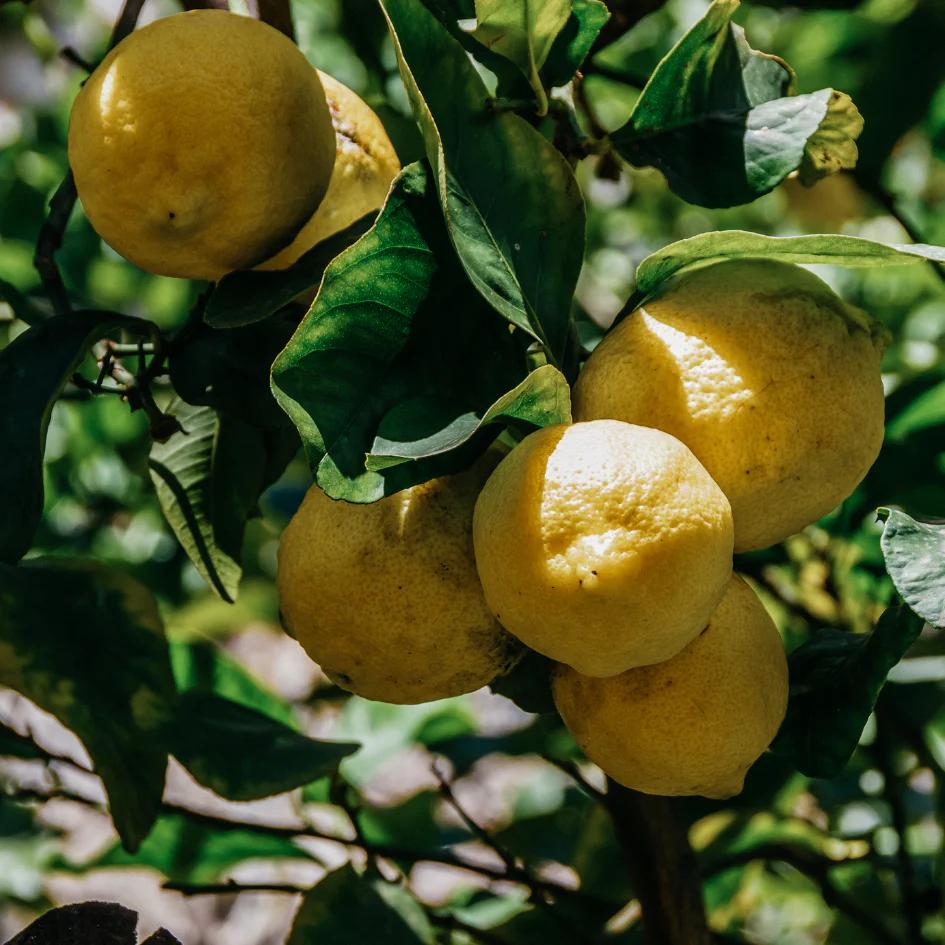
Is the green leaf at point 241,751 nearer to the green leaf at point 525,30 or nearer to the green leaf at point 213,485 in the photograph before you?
the green leaf at point 213,485

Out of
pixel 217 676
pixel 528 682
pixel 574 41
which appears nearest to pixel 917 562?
pixel 528 682

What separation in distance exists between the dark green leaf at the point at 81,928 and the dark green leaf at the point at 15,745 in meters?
0.46

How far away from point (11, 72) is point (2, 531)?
2.58 metres

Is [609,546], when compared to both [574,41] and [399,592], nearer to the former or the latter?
[399,592]

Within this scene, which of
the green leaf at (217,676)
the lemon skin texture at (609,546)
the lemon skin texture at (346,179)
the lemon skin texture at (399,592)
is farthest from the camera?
the green leaf at (217,676)

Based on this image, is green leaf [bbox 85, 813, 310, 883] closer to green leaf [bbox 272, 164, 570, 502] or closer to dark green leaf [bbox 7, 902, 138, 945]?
dark green leaf [bbox 7, 902, 138, 945]

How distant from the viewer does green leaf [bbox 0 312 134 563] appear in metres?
0.68

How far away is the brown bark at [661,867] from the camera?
872mm

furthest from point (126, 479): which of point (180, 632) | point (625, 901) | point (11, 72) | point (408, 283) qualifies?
point (11, 72)

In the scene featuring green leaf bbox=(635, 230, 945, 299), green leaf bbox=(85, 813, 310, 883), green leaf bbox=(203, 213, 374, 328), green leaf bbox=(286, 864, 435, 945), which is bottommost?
green leaf bbox=(85, 813, 310, 883)

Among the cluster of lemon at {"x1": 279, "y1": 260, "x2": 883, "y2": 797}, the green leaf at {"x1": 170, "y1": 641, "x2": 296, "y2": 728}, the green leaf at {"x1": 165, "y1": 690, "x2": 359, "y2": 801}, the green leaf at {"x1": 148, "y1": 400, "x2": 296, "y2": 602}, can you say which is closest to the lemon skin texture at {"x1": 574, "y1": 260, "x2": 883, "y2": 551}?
the cluster of lemon at {"x1": 279, "y1": 260, "x2": 883, "y2": 797}

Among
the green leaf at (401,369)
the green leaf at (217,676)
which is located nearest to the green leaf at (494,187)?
the green leaf at (401,369)

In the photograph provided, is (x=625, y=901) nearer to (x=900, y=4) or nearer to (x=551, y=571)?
(x=551, y=571)

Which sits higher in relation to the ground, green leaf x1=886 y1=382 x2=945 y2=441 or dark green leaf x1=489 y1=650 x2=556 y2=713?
dark green leaf x1=489 y1=650 x2=556 y2=713
